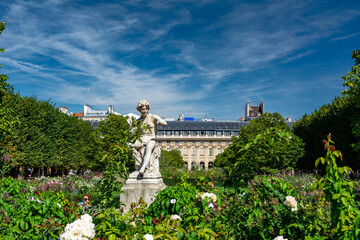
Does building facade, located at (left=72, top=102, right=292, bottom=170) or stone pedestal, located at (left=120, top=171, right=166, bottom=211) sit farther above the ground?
building facade, located at (left=72, top=102, right=292, bottom=170)

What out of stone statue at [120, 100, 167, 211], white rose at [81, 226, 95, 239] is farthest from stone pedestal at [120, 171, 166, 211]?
white rose at [81, 226, 95, 239]

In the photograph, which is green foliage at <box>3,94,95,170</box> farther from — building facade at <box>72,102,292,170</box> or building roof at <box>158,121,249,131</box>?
building roof at <box>158,121,249,131</box>

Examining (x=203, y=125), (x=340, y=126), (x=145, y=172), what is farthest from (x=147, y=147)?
(x=203, y=125)

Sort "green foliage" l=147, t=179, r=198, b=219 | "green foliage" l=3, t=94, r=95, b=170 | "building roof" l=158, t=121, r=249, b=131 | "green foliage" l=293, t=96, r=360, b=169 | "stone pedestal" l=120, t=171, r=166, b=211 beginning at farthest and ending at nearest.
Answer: "building roof" l=158, t=121, r=249, b=131
"green foliage" l=293, t=96, r=360, b=169
"green foliage" l=3, t=94, r=95, b=170
"stone pedestal" l=120, t=171, r=166, b=211
"green foliage" l=147, t=179, r=198, b=219

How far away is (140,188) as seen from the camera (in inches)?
308

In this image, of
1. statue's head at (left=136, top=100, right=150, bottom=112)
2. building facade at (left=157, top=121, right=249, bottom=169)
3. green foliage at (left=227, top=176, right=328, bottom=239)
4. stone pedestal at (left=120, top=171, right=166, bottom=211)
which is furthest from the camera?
building facade at (left=157, top=121, right=249, bottom=169)

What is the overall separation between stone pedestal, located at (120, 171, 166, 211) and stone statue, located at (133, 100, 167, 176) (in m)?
0.17

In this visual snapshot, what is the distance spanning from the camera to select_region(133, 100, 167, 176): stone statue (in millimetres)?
8008

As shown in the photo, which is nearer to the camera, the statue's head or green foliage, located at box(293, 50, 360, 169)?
A: the statue's head

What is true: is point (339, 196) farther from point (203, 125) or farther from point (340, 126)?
point (203, 125)

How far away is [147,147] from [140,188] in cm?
108

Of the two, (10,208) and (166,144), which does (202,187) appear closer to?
(10,208)

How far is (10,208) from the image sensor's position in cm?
428

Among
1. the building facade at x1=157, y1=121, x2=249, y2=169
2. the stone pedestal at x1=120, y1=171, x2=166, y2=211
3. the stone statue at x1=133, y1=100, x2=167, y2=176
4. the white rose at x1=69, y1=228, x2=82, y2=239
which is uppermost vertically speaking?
the building facade at x1=157, y1=121, x2=249, y2=169
